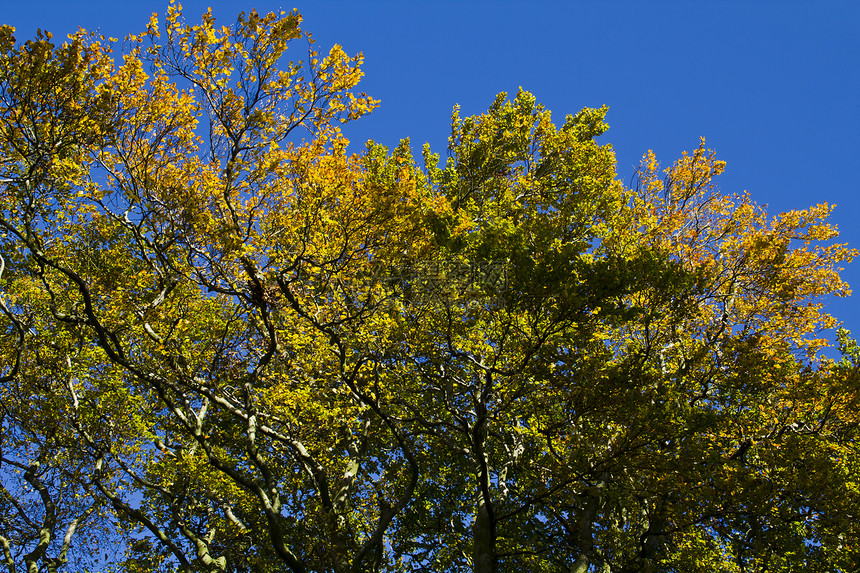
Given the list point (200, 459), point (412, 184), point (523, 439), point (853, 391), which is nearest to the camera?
point (412, 184)

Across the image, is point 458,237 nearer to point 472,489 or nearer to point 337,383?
point 337,383

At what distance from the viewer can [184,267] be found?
8.96 meters

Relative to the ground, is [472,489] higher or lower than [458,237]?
lower

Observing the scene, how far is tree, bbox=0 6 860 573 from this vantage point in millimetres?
7816

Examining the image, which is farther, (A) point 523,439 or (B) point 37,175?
(A) point 523,439

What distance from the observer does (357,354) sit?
9.34m

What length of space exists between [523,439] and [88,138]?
875 centimetres

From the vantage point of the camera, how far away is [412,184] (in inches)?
334

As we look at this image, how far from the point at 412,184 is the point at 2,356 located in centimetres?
706

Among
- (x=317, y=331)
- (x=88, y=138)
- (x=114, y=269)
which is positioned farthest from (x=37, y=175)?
(x=317, y=331)

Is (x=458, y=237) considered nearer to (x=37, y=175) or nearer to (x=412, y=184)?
(x=412, y=184)

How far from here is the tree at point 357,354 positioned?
308 inches

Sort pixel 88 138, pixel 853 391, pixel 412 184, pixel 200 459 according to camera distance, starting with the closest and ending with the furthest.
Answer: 1. pixel 88 138
2. pixel 412 184
3. pixel 853 391
4. pixel 200 459

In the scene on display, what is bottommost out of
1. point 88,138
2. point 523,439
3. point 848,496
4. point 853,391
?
point 848,496
